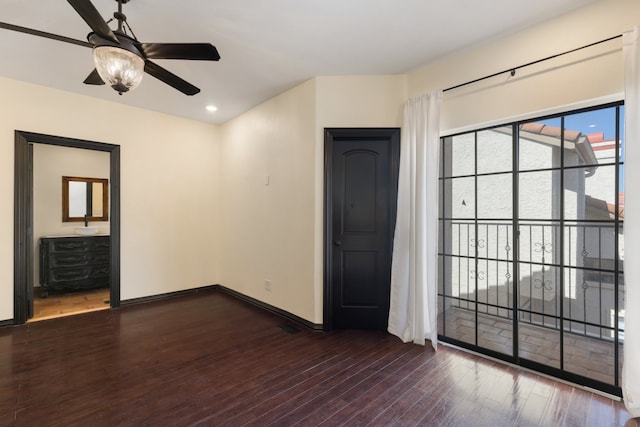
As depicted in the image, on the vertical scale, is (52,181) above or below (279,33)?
below

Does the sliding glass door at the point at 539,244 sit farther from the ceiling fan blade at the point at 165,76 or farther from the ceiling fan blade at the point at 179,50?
the ceiling fan blade at the point at 165,76

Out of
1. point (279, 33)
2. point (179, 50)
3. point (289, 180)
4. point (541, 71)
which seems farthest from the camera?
point (289, 180)

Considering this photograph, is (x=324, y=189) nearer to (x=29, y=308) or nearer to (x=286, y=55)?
(x=286, y=55)

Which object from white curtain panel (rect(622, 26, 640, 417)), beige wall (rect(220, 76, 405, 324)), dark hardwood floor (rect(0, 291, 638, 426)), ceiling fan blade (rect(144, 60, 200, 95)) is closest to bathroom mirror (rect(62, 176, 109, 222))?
dark hardwood floor (rect(0, 291, 638, 426))

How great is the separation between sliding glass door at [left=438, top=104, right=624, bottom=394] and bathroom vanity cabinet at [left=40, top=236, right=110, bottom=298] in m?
5.23

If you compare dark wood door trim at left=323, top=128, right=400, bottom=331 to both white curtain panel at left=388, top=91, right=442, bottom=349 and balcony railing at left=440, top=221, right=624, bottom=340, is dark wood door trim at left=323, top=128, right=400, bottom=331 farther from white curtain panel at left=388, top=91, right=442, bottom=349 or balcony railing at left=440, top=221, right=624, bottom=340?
balcony railing at left=440, top=221, right=624, bottom=340

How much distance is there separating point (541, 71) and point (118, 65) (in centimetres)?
302

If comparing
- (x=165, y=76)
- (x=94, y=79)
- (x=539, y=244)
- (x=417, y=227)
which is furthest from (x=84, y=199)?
(x=539, y=244)

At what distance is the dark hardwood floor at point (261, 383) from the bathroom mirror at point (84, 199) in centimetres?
238

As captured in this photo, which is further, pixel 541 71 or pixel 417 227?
pixel 417 227

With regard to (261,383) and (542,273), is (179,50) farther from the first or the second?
(542,273)

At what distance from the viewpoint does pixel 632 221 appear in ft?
6.23

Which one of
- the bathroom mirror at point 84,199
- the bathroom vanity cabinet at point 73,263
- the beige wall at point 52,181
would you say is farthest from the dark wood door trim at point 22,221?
the bathroom mirror at point 84,199

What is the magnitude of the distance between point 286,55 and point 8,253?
3.83m
